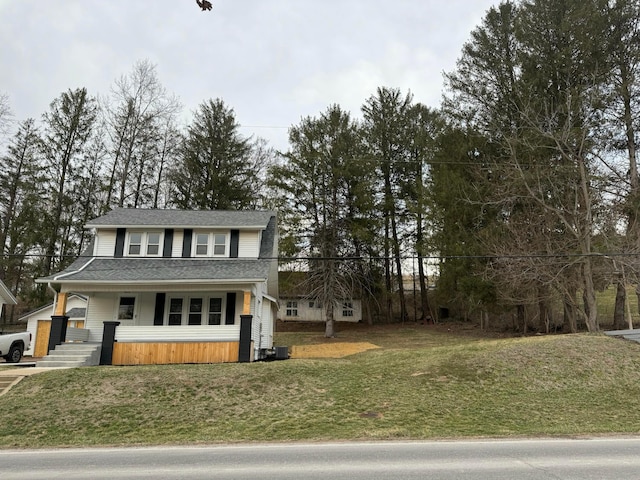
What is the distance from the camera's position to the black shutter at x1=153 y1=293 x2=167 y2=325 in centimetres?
1859

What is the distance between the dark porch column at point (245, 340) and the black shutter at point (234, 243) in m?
4.27

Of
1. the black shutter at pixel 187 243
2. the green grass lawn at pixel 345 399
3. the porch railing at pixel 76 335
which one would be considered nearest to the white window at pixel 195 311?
the black shutter at pixel 187 243

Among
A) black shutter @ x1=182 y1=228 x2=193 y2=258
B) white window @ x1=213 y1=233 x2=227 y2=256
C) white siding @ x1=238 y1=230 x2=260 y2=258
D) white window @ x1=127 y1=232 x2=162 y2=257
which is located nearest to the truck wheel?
white window @ x1=127 y1=232 x2=162 y2=257

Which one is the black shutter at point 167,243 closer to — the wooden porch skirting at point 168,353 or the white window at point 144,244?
the white window at point 144,244

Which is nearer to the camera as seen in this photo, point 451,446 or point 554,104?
point 451,446

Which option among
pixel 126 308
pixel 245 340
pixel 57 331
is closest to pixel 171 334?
pixel 245 340

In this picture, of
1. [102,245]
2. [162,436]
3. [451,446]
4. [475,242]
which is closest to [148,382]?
[162,436]

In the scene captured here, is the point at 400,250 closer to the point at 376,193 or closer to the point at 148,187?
the point at 376,193

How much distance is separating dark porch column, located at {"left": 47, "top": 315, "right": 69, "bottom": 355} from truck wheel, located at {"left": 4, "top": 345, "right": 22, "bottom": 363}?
4428 millimetres

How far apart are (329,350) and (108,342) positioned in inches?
408

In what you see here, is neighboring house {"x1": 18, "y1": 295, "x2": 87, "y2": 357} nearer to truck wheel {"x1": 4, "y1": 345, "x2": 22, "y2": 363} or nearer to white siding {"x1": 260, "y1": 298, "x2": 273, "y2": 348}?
truck wheel {"x1": 4, "y1": 345, "x2": 22, "y2": 363}

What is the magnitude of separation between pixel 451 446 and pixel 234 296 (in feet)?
42.7

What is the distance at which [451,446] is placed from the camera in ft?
24.6

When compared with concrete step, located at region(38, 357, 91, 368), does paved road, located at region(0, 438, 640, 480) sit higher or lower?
lower
